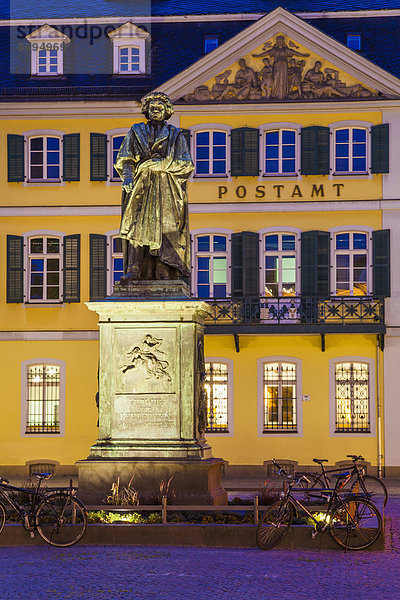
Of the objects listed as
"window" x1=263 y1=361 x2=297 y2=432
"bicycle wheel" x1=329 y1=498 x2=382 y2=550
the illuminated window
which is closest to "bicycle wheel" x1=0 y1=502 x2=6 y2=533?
"bicycle wheel" x1=329 y1=498 x2=382 y2=550

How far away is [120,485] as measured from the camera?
12.1 meters

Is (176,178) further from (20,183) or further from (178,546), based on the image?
(20,183)

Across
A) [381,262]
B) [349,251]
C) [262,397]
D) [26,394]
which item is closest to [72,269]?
[26,394]

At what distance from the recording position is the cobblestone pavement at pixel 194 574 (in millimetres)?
8797

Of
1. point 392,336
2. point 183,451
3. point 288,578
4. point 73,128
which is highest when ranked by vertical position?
point 73,128

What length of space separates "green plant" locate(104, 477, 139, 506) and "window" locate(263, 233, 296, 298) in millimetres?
15910

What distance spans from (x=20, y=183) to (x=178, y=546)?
1884 cm

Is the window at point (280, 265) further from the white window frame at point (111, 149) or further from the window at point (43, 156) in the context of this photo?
the window at point (43, 156)

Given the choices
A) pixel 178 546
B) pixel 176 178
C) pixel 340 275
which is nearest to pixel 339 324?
pixel 340 275

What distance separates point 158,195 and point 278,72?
15881 millimetres

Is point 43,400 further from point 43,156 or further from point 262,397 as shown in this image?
point 43,156

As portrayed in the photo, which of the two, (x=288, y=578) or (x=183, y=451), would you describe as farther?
(x=183, y=451)

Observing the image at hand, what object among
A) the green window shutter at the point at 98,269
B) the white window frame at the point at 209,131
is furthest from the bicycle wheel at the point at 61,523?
the white window frame at the point at 209,131

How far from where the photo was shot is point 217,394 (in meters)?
27.7
